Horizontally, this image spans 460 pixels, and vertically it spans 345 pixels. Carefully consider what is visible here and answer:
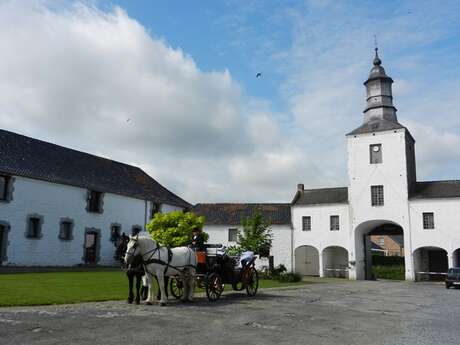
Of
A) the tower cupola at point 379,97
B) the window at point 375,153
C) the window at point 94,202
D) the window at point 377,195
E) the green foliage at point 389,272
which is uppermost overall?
the tower cupola at point 379,97

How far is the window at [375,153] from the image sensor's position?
37250 millimetres

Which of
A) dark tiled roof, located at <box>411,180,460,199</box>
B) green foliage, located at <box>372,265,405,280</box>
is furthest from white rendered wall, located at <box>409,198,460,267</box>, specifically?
green foliage, located at <box>372,265,405,280</box>

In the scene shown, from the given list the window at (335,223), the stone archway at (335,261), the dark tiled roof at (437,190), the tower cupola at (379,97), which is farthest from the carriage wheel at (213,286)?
the tower cupola at (379,97)

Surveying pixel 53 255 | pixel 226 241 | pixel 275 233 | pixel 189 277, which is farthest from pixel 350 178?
pixel 189 277

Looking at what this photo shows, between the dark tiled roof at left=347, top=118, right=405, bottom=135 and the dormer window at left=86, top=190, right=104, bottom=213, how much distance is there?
21728 millimetres

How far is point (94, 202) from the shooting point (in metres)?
34.1

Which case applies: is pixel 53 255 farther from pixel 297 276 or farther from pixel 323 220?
pixel 323 220

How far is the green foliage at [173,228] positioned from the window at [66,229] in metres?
6.12

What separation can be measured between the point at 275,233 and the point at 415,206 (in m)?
12.7

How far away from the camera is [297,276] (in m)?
27.5

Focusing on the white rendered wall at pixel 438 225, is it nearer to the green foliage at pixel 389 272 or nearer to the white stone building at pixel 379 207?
the white stone building at pixel 379 207

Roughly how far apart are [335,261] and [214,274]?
30.4 metres

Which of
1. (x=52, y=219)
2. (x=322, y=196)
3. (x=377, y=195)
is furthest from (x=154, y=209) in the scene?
(x=377, y=195)

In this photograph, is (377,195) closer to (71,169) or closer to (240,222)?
(240,222)
